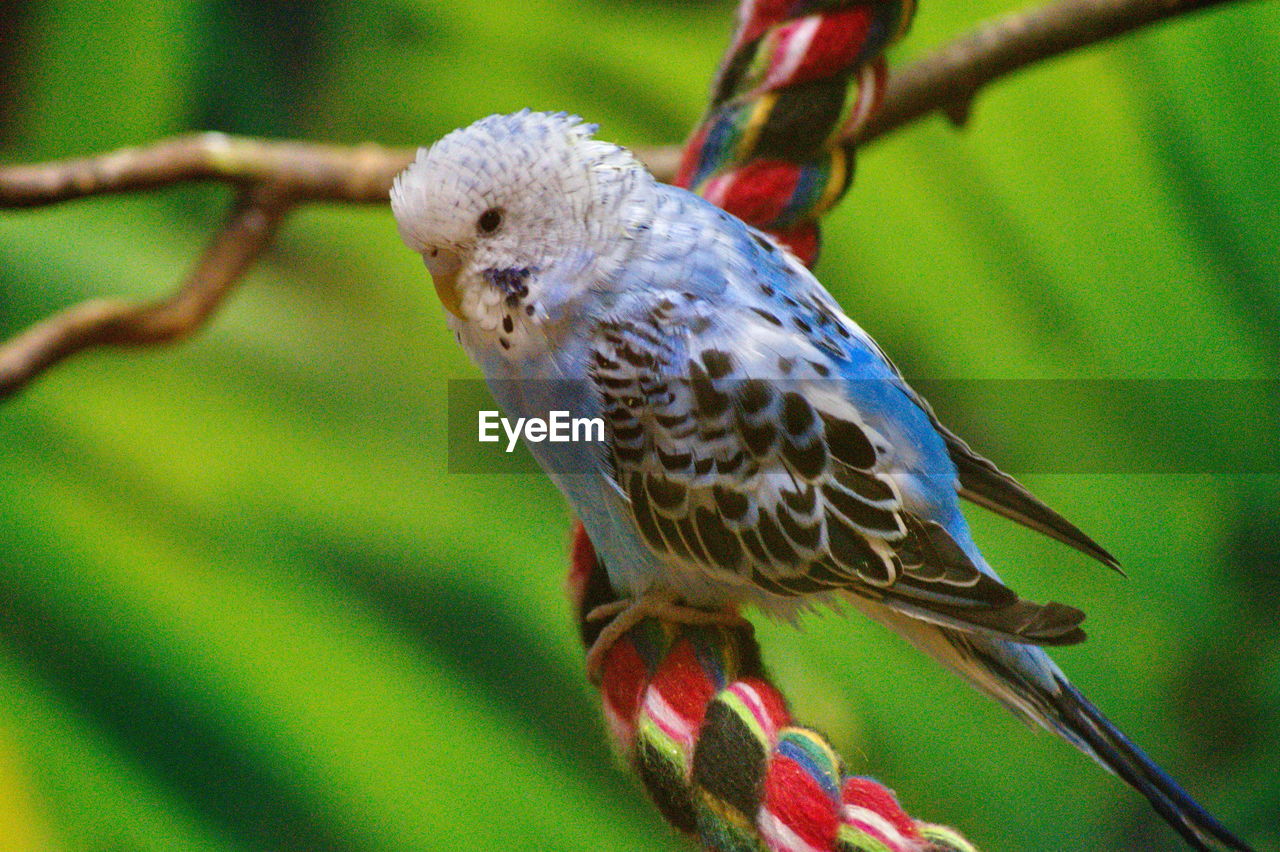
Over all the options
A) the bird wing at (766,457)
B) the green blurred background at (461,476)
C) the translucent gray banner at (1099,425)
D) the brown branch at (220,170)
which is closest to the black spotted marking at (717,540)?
the bird wing at (766,457)

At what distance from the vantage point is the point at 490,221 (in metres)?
0.61

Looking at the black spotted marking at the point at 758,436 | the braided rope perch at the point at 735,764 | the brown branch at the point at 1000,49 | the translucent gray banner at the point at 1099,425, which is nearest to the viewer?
the braided rope perch at the point at 735,764

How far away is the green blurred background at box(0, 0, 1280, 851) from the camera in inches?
43.8

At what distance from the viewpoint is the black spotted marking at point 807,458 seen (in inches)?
24.0

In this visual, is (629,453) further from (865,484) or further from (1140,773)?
(1140,773)

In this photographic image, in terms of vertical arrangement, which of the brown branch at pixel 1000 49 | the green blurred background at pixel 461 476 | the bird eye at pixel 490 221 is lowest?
the green blurred background at pixel 461 476

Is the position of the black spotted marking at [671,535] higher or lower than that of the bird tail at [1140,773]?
higher

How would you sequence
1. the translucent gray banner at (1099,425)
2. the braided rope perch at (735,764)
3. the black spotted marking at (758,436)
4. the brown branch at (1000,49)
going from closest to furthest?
the braided rope perch at (735,764) → the black spotted marking at (758,436) → the brown branch at (1000,49) → the translucent gray banner at (1099,425)

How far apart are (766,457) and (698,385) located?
6 centimetres

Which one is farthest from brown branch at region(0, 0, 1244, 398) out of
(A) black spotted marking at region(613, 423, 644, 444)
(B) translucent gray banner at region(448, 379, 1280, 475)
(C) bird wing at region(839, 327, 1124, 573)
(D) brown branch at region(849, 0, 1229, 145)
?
(A) black spotted marking at region(613, 423, 644, 444)

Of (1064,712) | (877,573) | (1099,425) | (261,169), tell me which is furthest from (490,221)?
(1099,425)

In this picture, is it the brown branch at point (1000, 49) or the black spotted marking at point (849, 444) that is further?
the brown branch at point (1000, 49)

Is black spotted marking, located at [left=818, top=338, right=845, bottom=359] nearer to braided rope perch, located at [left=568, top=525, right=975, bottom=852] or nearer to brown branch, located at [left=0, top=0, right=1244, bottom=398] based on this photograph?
braided rope perch, located at [left=568, top=525, right=975, bottom=852]

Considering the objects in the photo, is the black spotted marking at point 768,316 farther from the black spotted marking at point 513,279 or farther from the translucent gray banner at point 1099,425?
the translucent gray banner at point 1099,425
